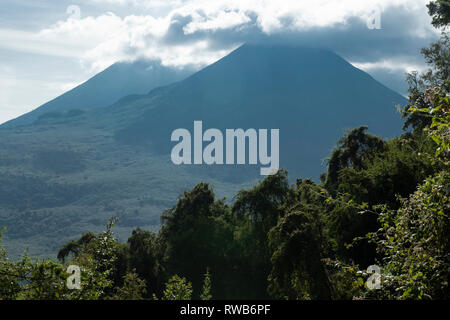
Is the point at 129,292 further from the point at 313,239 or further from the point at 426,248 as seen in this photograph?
the point at 313,239

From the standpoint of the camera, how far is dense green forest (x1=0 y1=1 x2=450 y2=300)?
556 centimetres

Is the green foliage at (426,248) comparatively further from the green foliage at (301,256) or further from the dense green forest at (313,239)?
the green foliage at (301,256)

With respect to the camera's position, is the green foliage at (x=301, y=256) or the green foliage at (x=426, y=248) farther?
the green foliage at (x=301, y=256)

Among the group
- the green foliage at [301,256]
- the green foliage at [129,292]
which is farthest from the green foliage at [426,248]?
the green foliage at [301,256]

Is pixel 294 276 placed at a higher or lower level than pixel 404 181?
lower

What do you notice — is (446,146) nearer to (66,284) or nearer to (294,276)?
(66,284)

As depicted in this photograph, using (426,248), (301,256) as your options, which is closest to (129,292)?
(426,248)

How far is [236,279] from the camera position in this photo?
3002cm

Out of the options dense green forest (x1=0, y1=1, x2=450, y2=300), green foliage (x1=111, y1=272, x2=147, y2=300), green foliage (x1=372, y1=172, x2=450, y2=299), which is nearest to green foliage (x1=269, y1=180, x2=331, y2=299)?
dense green forest (x1=0, y1=1, x2=450, y2=300)

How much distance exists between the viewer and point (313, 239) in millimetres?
13016

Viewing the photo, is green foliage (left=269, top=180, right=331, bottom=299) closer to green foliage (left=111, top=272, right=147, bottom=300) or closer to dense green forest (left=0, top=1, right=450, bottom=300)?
dense green forest (left=0, top=1, right=450, bottom=300)

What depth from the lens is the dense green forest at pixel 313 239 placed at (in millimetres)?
5559
